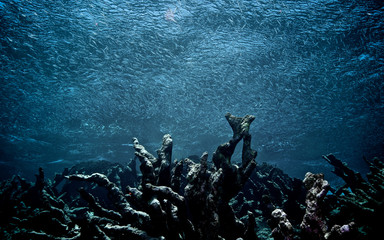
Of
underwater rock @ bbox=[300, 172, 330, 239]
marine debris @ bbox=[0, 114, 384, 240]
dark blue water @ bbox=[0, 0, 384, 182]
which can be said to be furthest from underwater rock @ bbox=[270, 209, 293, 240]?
dark blue water @ bbox=[0, 0, 384, 182]

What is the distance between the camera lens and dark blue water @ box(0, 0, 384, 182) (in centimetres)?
949

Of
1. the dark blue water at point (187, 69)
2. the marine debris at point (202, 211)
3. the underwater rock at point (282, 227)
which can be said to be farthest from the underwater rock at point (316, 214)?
the dark blue water at point (187, 69)

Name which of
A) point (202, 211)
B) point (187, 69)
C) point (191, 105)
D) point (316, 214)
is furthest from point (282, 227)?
point (191, 105)

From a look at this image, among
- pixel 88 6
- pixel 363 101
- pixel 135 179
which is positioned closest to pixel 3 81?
pixel 88 6

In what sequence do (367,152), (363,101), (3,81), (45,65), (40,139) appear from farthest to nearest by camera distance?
1. (367,152)
2. (40,139)
3. (363,101)
4. (3,81)
5. (45,65)

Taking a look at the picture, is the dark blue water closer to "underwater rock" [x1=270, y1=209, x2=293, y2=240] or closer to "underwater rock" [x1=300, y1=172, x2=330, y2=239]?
"underwater rock" [x1=300, y1=172, x2=330, y2=239]

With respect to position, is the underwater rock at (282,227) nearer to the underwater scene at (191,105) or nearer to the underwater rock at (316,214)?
the underwater scene at (191,105)

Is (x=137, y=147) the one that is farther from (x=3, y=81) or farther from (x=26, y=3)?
A: (x=3, y=81)

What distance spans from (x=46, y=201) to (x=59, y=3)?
32.8 ft

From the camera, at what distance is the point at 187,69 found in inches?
527

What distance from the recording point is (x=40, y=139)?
935 inches

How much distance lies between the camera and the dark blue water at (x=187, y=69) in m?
9.49

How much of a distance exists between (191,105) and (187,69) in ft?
16.4

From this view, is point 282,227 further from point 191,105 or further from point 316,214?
point 191,105
